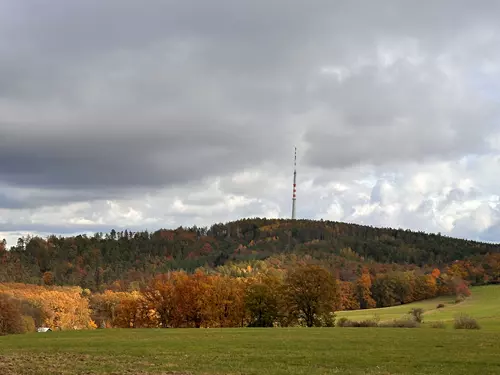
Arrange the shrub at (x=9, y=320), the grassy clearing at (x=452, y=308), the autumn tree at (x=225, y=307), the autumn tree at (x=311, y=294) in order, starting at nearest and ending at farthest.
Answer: the shrub at (x=9, y=320) → the autumn tree at (x=311, y=294) → the autumn tree at (x=225, y=307) → the grassy clearing at (x=452, y=308)

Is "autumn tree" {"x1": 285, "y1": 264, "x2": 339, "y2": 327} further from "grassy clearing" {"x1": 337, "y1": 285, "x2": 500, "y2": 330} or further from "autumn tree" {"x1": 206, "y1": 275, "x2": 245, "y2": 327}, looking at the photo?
"grassy clearing" {"x1": 337, "y1": 285, "x2": 500, "y2": 330}

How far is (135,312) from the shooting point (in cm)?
10444

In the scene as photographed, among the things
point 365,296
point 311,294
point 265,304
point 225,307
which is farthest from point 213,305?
point 365,296

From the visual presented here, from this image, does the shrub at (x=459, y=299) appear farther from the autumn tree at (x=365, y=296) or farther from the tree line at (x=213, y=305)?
the tree line at (x=213, y=305)

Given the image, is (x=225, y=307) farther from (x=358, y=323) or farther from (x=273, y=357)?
A: (x=273, y=357)

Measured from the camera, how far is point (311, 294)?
87438 mm

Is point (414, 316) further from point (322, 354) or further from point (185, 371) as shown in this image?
point (185, 371)

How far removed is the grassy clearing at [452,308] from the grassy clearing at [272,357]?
66.2 m

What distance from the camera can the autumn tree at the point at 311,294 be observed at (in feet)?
285

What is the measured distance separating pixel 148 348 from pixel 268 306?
164 feet

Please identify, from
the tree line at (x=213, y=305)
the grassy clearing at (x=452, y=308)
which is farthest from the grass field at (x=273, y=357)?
the grassy clearing at (x=452, y=308)

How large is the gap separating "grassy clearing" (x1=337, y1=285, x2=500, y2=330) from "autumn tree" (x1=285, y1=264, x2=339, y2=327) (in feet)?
77.3

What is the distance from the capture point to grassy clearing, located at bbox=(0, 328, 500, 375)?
2994cm

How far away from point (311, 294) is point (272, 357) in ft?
172
